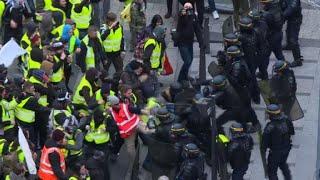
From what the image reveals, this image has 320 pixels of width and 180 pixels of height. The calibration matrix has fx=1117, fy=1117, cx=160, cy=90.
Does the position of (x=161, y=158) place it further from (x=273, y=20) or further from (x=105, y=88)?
(x=273, y=20)

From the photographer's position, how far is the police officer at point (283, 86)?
59.2ft

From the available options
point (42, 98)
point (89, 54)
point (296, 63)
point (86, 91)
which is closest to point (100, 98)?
point (86, 91)

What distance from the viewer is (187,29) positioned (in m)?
19.7

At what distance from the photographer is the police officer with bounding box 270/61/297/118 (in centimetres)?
1805

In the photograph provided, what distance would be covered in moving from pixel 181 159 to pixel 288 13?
507 cm

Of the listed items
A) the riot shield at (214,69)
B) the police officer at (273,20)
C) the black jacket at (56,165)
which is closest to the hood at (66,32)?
the riot shield at (214,69)

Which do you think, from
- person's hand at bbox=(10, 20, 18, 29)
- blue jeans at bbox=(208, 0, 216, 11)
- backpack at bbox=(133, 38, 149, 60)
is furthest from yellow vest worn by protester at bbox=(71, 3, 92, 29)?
blue jeans at bbox=(208, 0, 216, 11)

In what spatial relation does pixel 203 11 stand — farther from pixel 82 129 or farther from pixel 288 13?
pixel 82 129

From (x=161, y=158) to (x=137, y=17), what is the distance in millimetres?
4109

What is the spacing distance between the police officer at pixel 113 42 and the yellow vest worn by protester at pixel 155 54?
700 millimetres

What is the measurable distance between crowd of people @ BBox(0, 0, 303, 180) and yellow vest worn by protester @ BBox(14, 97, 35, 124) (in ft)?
0.06

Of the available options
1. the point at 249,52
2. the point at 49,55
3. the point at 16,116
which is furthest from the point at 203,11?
the point at 16,116

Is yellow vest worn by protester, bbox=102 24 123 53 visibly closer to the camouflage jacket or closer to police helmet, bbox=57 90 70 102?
the camouflage jacket

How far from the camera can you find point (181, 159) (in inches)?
650
